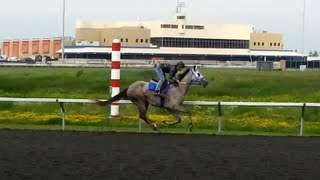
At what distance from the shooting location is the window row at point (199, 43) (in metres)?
106

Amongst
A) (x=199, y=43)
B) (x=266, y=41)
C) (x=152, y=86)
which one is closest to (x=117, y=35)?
(x=199, y=43)

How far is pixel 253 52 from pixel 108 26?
79.1 feet

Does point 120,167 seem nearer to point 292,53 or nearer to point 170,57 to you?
point 170,57

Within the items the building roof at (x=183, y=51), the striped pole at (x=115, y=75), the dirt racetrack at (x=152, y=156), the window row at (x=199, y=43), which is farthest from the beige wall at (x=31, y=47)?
the dirt racetrack at (x=152, y=156)

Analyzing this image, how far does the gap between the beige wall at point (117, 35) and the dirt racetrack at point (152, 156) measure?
294 ft

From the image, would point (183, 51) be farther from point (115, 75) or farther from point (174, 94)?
point (174, 94)

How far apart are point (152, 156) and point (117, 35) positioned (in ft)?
315

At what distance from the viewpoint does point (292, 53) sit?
110 m

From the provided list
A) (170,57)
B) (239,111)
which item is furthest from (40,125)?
(170,57)

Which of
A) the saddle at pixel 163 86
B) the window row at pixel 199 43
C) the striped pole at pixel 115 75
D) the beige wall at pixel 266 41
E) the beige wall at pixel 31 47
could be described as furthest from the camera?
the beige wall at pixel 266 41

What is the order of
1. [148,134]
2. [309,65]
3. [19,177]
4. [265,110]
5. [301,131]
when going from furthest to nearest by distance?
[309,65] < [265,110] < [301,131] < [148,134] < [19,177]

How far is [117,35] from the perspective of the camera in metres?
105

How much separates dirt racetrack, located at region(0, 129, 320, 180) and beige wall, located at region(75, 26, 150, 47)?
3531 inches

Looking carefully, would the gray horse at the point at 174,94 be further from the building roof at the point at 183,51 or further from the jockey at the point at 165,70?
the building roof at the point at 183,51
